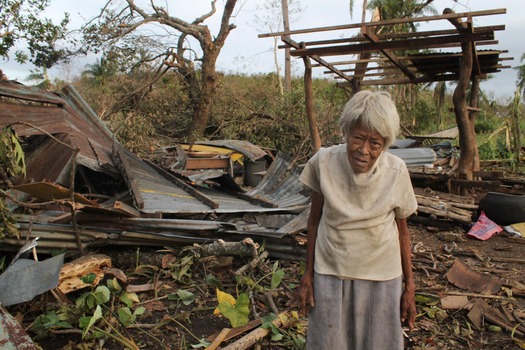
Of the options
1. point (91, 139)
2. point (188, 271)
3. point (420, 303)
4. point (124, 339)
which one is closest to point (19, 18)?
point (91, 139)

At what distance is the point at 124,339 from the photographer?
2754 millimetres

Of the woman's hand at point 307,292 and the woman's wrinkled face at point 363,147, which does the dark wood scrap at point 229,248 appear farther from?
the woman's wrinkled face at point 363,147

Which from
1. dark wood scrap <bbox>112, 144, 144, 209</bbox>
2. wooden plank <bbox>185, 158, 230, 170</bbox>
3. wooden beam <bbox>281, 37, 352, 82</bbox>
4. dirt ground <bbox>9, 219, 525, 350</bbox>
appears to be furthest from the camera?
wooden plank <bbox>185, 158, 230, 170</bbox>

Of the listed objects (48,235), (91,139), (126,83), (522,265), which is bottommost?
(522,265)

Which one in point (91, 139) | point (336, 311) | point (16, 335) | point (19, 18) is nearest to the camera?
point (336, 311)

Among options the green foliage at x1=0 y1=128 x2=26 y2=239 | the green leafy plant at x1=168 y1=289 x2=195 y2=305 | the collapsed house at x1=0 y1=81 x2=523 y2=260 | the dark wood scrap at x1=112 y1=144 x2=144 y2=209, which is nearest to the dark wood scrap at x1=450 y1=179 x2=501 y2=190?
the collapsed house at x1=0 y1=81 x2=523 y2=260

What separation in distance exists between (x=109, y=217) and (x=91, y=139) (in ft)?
6.06

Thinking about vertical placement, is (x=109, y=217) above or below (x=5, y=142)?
below

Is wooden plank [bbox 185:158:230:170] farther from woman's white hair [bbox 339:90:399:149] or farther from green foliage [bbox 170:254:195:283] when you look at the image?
woman's white hair [bbox 339:90:399:149]

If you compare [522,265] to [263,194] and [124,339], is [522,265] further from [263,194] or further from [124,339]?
[124,339]

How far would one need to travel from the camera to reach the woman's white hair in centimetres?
173

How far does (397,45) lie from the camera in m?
5.97

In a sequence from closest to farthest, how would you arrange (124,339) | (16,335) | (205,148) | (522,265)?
(16,335)
(124,339)
(522,265)
(205,148)

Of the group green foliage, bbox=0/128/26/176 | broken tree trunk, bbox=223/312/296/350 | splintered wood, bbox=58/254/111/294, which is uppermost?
green foliage, bbox=0/128/26/176
